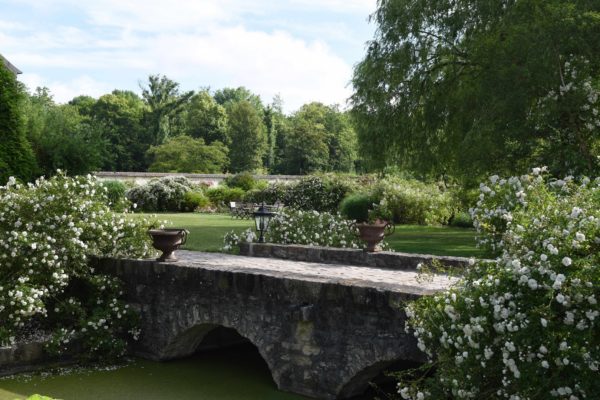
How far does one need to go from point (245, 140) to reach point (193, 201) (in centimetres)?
2381

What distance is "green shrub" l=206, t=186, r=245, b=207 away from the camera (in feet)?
107

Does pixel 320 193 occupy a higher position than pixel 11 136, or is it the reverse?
pixel 11 136

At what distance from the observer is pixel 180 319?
9.16 meters

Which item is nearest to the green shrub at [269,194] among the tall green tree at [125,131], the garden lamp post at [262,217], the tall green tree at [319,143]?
the garden lamp post at [262,217]

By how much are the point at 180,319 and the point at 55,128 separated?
1044cm

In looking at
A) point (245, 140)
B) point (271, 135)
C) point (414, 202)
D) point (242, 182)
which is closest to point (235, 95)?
point (271, 135)

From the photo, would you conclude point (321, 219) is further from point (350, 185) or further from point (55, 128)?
point (350, 185)

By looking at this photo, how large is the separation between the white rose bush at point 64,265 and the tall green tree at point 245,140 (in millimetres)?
43806

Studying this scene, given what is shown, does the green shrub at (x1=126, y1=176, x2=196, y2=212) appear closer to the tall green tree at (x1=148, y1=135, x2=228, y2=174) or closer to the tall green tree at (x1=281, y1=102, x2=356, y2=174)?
the tall green tree at (x1=148, y1=135, x2=228, y2=174)

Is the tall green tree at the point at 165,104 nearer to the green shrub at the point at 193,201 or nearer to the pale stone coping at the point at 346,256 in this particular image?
the green shrub at the point at 193,201

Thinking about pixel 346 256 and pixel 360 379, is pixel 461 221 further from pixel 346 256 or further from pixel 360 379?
pixel 360 379

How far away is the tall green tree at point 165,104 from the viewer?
5438 cm

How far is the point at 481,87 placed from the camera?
12.7m

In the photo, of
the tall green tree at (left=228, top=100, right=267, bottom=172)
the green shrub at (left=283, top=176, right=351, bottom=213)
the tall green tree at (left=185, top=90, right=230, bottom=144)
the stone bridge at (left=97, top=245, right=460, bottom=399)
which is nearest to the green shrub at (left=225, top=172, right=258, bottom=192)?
the green shrub at (left=283, top=176, right=351, bottom=213)
